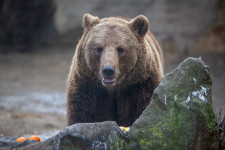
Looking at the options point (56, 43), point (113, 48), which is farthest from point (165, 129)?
point (56, 43)

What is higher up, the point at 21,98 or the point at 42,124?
the point at 21,98

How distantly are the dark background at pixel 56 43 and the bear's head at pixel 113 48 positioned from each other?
2.41 metres

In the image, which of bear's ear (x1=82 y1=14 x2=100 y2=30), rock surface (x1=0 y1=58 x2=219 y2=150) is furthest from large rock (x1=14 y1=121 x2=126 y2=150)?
bear's ear (x1=82 y1=14 x2=100 y2=30)

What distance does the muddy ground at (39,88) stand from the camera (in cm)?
690

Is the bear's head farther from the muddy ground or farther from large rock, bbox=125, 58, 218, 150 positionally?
the muddy ground

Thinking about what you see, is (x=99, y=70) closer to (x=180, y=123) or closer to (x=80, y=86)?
(x=80, y=86)

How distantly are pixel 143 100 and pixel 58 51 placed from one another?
33.9 feet

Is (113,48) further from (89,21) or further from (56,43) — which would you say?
(56,43)

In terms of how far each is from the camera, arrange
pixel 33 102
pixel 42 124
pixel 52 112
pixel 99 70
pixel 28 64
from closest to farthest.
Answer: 1. pixel 99 70
2. pixel 42 124
3. pixel 52 112
4. pixel 33 102
5. pixel 28 64

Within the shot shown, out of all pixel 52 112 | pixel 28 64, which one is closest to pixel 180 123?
pixel 52 112

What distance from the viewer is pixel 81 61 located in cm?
476

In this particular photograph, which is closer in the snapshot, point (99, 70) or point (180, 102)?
point (180, 102)

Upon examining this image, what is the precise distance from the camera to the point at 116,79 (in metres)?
4.40

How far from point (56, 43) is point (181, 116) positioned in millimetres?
12122
